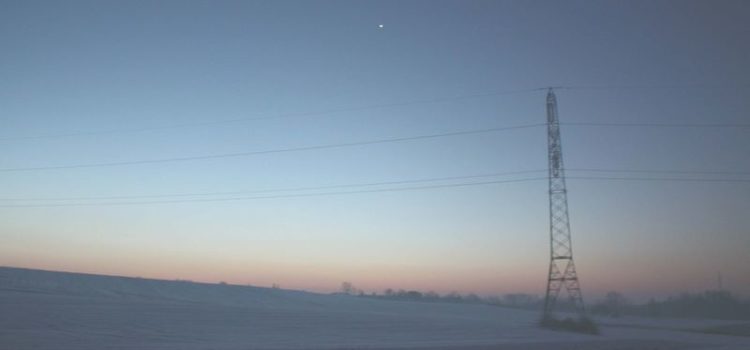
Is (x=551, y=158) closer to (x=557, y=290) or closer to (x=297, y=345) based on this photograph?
(x=557, y=290)

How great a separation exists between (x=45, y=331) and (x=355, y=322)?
2813 cm

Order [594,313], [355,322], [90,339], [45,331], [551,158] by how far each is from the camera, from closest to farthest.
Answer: [90,339] → [45,331] → [551,158] → [355,322] → [594,313]

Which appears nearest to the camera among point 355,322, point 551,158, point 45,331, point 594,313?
point 45,331

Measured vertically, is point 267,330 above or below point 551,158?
below

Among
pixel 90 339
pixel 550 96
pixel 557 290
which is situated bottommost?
pixel 90 339

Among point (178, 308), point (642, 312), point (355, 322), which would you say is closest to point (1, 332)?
point (178, 308)

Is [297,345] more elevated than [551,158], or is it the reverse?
[551,158]

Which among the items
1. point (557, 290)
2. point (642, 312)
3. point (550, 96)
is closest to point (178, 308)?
point (557, 290)

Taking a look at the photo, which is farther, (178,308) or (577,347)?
(178,308)

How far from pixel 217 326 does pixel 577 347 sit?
25734 mm

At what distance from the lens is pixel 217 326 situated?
50156mm

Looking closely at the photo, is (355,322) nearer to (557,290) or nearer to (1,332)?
(557,290)

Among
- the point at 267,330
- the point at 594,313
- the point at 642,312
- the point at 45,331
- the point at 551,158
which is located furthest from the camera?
the point at 642,312

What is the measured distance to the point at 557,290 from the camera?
56812mm
